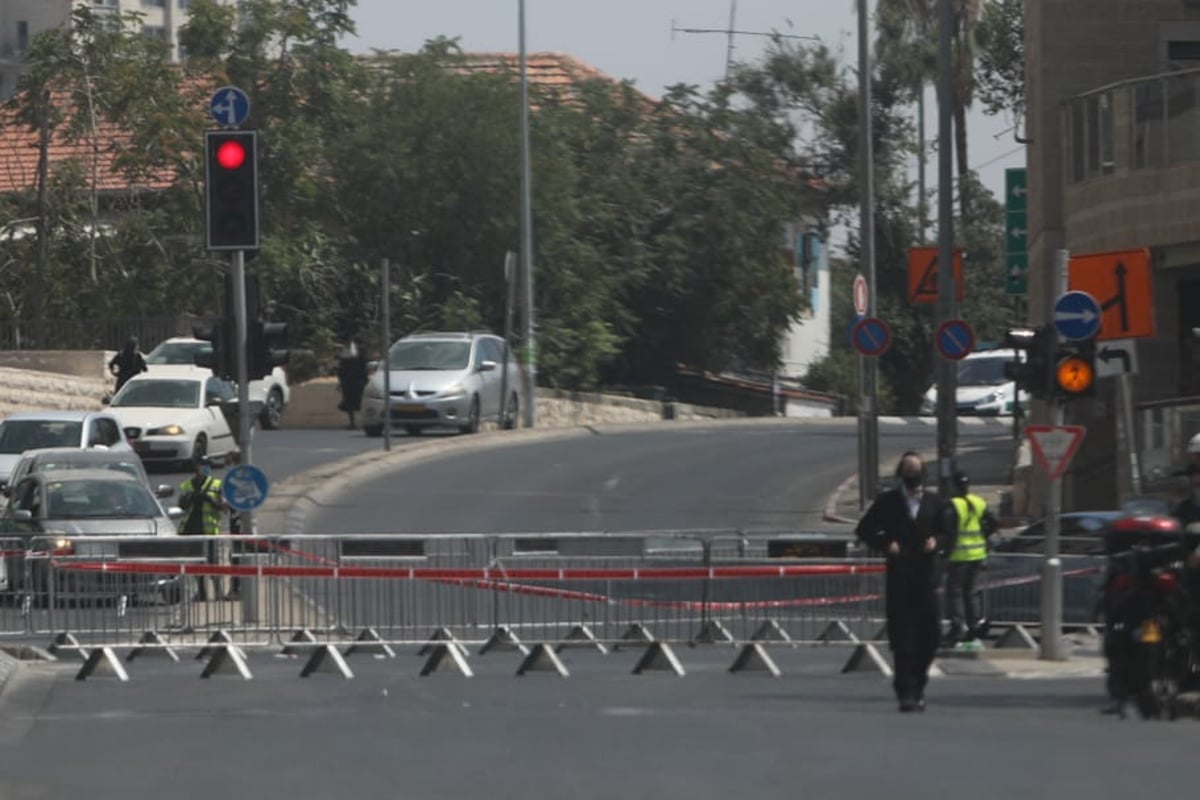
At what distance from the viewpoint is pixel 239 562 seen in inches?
855

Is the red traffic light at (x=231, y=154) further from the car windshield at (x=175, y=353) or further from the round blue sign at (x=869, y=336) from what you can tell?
the car windshield at (x=175, y=353)

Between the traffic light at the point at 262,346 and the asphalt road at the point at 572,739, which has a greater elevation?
the traffic light at the point at 262,346

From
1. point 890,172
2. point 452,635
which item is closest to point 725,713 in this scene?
point 452,635

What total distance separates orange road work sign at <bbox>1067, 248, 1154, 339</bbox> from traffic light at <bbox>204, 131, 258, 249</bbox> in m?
8.94

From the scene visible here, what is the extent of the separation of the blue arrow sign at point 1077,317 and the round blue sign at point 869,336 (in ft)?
40.8

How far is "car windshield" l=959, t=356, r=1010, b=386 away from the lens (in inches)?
2115

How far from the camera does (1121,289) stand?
27.8 meters

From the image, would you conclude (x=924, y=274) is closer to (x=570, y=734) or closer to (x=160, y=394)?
(x=160, y=394)

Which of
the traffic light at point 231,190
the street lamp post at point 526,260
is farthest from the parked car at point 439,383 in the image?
the traffic light at point 231,190

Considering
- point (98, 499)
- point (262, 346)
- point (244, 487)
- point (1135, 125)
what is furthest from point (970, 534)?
point (1135, 125)

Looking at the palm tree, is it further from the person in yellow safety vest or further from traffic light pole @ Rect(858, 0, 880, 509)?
the person in yellow safety vest

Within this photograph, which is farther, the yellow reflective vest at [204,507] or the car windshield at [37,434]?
the car windshield at [37,434]

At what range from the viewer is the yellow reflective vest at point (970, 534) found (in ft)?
73.8

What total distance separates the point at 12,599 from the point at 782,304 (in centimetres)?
4156
